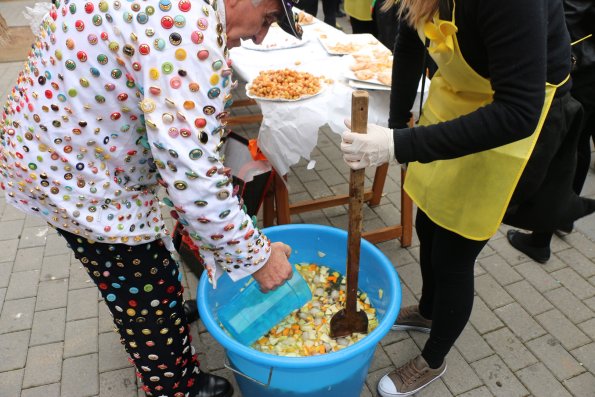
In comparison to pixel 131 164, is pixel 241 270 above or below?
below

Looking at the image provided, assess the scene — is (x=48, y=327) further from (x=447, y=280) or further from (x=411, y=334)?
(x=447, y=280)

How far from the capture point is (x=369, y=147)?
52.6 inches

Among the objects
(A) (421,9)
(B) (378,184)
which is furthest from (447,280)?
(B) (378,184)

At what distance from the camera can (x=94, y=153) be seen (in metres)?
1.17

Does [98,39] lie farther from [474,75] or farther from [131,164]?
[474,75]

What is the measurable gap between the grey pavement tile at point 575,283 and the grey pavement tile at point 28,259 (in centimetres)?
299

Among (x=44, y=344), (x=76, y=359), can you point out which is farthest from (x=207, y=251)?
(x=44, y=344)

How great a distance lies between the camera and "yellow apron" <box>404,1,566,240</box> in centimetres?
131

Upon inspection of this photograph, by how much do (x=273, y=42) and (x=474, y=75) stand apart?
2019 mm

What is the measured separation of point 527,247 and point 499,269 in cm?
25

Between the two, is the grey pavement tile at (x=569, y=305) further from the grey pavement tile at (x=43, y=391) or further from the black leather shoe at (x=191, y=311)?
the grey pavement tile at (x=43, y=391)

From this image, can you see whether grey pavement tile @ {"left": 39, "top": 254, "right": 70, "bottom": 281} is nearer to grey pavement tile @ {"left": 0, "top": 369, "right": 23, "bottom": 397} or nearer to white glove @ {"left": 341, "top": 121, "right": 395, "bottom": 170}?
grey pavement tile @ {"left": 0, "top": 369, "right": 23, "bottom": 397}

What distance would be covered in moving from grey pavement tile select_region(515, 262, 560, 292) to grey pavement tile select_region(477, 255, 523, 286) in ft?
0.15

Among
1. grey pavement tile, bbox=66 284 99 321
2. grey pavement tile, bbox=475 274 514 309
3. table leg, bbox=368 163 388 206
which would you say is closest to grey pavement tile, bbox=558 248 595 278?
grey pavement tile, bbox=475 274 514 309
